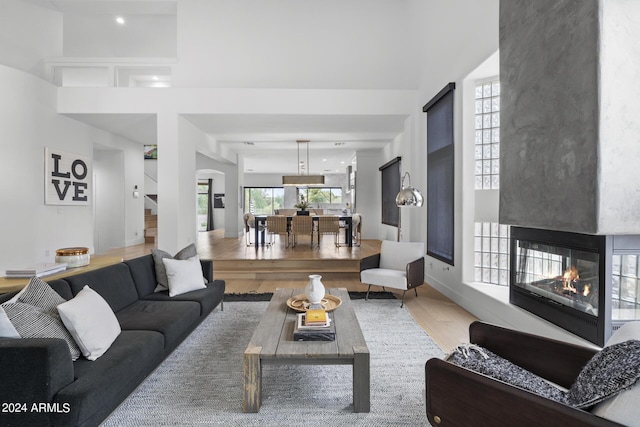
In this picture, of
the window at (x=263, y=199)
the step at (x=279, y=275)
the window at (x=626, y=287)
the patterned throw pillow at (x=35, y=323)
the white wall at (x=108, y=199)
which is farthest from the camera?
the window at (x=263, y=199)

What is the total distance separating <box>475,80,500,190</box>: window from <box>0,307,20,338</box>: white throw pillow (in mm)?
4218

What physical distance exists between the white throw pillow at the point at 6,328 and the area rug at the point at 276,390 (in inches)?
28.8

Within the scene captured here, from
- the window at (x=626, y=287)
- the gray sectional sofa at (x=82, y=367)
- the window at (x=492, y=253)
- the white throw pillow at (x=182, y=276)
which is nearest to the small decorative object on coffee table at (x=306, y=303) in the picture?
the gray sectional sofa at (x=82, y=367)

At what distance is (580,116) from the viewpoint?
204 centimetres

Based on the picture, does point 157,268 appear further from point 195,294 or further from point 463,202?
point 463,202

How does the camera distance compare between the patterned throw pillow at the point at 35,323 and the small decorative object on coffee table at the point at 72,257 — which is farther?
the small decorative object on coffee table at the point at 72,257

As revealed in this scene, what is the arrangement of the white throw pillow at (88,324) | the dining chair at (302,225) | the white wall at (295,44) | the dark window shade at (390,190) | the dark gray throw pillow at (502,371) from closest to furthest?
1. the dark gray throw pillow at (502,371)
2. the white throw pillow at (88,324)
3. the white wall at (295,44)
4. the dining chair at (302,225)
5. the dark window shade at (390,190)

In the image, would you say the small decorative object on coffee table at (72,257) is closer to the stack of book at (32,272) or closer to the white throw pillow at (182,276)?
the stack of book at (32,272)

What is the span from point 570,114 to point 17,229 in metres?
7.06

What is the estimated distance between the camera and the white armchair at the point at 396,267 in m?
3.96

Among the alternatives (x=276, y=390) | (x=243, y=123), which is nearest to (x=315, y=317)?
(x=276, y=390)

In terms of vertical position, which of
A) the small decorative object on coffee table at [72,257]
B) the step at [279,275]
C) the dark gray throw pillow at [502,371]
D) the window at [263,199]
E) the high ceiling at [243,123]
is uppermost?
the high ceiling at [243,123]

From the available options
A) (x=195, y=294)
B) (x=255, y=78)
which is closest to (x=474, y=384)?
(x=195, y=294)

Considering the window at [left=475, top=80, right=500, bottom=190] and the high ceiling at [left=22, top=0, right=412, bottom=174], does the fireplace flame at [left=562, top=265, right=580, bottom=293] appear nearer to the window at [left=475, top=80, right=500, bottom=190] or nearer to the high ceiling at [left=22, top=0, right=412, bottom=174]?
the window at [left=475, top=80, right=500, bottom=190]
